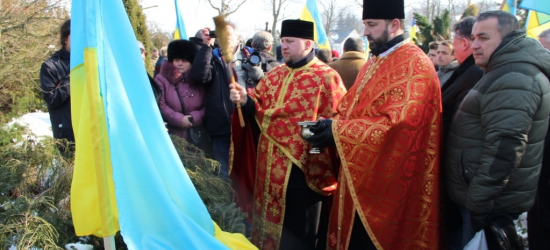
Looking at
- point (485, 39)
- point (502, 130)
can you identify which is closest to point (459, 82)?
point (485, 39)

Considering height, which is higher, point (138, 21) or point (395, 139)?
point (138, 21)

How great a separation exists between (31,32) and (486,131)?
862cm

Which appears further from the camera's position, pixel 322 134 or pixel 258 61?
pixel 258 61

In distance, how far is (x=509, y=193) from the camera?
2.67 m

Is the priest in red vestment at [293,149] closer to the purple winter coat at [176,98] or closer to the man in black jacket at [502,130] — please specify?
the purple winter coat at [176,98]

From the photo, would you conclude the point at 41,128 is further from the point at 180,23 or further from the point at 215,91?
the point at 215,91

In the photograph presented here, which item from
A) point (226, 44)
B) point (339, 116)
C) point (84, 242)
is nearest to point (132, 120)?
point (84, 242)

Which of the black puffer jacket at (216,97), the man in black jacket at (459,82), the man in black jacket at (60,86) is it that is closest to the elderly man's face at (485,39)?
the man in black jacket at (459,82)

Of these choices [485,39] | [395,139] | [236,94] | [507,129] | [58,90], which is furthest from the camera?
[58,90]

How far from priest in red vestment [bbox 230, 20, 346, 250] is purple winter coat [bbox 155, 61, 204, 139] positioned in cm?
109

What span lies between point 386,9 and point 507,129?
3.91ft

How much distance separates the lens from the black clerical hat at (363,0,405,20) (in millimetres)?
3203

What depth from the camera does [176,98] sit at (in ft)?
16.3

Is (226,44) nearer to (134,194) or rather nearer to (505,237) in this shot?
(134,194)
